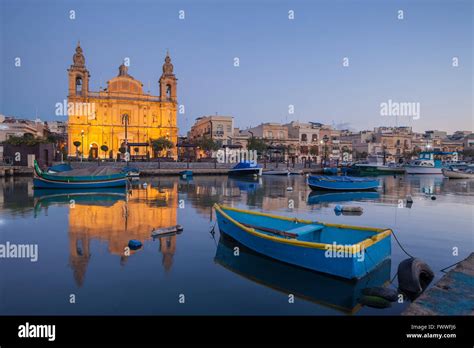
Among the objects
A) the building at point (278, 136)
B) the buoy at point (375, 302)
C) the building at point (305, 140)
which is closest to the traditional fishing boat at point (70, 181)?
the buoy at point (375, 302)

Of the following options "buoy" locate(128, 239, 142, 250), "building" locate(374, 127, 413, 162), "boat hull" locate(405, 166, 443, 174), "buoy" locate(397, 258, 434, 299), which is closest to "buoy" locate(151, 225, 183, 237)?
"buoy" locate(128, 239, 142, 250)

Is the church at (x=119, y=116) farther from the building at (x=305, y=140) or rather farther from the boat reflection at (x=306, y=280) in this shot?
the boat reflection at (x=306, y=280)

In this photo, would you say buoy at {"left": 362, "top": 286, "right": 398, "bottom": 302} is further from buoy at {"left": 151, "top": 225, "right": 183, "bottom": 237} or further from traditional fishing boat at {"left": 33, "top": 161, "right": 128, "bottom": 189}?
traditional fishing boat at {"left": 33, "top": 161, "right": 128, "bottom": 189}

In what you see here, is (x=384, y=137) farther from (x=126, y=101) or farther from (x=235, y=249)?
(x=235, y=249)

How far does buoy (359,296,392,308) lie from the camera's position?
785 cm

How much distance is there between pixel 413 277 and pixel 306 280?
2541mm

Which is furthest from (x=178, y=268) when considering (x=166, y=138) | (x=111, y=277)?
(x=166, y=138)

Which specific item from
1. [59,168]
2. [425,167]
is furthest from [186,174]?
[425,167]

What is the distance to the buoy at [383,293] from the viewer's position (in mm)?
7930

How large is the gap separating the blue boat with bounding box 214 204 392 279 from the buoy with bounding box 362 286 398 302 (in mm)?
652

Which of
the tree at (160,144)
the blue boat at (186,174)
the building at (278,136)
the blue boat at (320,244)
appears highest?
the building at (278,136)

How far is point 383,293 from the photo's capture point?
318 inches

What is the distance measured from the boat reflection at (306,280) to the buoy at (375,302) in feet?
0.55

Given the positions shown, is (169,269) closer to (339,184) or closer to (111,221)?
(111,221)
